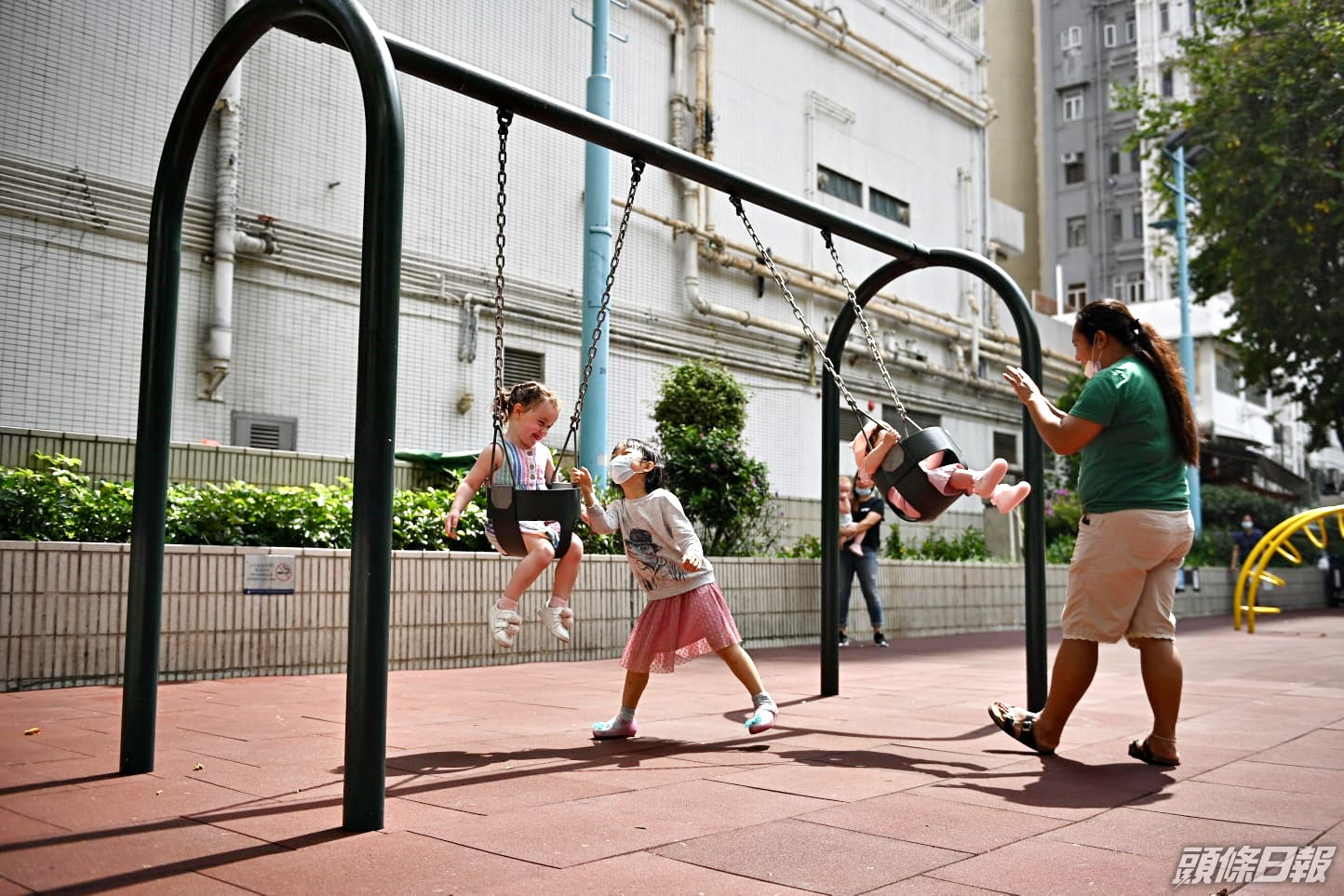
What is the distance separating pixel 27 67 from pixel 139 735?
9390 millimetres

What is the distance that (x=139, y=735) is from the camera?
13.6 feet

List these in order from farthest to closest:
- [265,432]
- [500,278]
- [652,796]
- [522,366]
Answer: [522,366], [265,432], [500,278], [652,796]

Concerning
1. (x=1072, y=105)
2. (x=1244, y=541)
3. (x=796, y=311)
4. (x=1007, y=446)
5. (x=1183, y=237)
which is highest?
(x=1072, y=105)

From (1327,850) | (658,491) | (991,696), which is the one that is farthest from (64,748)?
(991,696)

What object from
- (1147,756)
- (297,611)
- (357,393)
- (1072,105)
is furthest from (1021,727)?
(1072,105)

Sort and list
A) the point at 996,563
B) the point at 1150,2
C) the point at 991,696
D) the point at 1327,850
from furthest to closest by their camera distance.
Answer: the point at 1150,2
the point at 996,563
the point at 991,696
the point at 1327,850

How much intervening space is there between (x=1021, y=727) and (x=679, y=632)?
5.06 ft

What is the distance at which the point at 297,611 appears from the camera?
7.73 meters

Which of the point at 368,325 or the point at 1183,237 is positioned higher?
the point at 1183,237

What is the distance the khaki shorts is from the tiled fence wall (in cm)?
500

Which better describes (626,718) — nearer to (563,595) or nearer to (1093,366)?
(563,595)

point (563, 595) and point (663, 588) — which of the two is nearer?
point (663, 588)

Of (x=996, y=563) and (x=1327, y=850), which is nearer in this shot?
(x=1327, y=850)

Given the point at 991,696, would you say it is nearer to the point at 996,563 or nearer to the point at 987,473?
the point at 987,473
